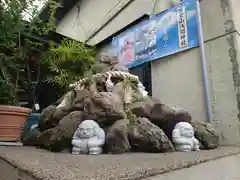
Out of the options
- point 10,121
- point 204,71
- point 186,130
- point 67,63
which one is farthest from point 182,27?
point 10,121

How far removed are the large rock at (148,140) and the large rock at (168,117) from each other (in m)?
0.23

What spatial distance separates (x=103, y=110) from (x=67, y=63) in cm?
171

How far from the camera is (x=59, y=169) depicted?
39.5 inches

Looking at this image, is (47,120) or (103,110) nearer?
(103,110)

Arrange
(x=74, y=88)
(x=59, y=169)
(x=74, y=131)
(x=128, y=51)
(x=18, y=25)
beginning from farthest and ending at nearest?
(x=128, y=51) < (x=74, y=88) < (x=18, y=25) < (x=74, y=131) < (x=59, y=169)

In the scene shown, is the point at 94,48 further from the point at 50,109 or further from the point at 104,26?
the point at 50,109

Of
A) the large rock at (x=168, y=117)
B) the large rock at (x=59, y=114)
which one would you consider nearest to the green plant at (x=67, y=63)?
the large rock at (x=59, y=114)

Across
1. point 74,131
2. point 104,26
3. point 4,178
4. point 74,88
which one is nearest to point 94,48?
point 104,26

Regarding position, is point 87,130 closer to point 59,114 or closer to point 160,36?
point 59,114

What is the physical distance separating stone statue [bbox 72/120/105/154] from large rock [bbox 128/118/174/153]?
8.8 inches

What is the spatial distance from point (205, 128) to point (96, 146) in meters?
0.98

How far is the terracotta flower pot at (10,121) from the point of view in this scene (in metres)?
1.85

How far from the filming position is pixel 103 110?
1816 millimetres

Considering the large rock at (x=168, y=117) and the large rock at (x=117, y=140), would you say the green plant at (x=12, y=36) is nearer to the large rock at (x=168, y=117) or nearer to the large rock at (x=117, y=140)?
the large rock at (x=117, y=140)
